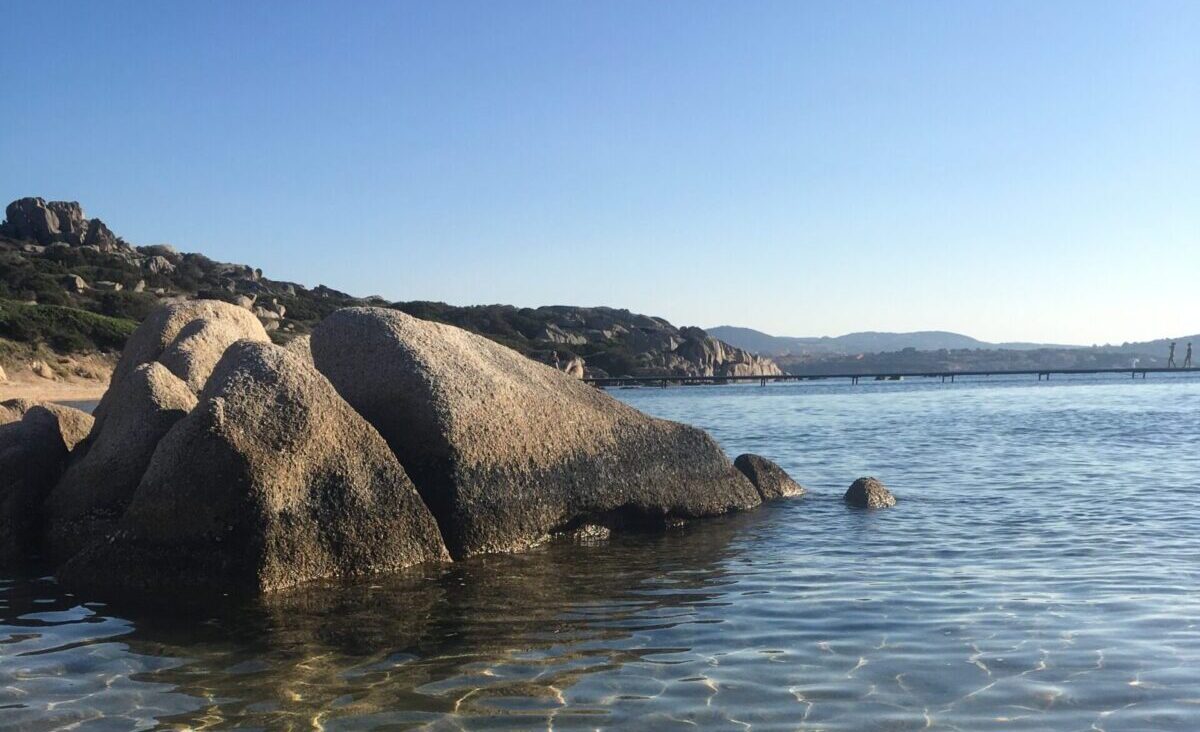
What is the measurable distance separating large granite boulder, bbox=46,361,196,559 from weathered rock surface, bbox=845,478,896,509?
29.2ft

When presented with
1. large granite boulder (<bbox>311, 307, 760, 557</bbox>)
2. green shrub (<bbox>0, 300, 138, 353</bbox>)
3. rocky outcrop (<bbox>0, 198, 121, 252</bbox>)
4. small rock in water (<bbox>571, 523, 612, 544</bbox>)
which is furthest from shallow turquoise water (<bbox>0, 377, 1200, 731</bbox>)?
rocky outcrop (<bbox>0, 198, 121, 252</bbox>)

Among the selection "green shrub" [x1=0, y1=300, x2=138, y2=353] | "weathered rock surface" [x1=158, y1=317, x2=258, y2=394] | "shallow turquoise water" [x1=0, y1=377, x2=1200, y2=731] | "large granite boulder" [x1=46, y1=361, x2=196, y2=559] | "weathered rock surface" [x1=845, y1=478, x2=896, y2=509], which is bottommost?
"shallow turquoise water" [x1=0, y1=377, x2=1200, y2=731]

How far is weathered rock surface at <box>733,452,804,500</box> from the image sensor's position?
15484 mm

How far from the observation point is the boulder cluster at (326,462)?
9.13m

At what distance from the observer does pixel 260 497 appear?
9.05 metres

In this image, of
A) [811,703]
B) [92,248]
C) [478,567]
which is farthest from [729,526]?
[92,248]

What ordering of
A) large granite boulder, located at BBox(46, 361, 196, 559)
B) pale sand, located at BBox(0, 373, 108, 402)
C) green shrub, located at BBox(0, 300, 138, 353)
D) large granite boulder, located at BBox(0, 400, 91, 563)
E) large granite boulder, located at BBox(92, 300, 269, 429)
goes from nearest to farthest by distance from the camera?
1. large granite boulder, located at BBox(46, 361, 196, 559)
2. large granite boulder, located at BBox(0, 400, 91, 563)
3. large granite boulder, located at BBox(92, 300, 269, 429)
4. pale sand, located at BBox(0, 373, 108, 402)
5. green shrub, located at BBox(0, 300, 138, 353)

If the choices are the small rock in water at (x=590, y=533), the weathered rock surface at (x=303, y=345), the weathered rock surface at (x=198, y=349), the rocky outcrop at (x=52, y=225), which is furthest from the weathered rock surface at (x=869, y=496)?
the rocky outcrop at (x=52, y=225)

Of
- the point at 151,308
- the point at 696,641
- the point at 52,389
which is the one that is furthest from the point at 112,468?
the point at 151,308

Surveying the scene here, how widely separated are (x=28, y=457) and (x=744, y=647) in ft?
26.2

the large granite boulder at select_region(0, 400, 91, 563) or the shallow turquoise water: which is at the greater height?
the large granite boulder at select_region(0, 400, 91, 563)

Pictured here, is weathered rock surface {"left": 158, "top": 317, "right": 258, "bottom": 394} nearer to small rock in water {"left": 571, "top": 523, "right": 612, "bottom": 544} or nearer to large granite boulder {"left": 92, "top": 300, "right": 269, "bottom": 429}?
large granite boulder {"left": 92, "top": 300, "right": 269, "bottom": 429}

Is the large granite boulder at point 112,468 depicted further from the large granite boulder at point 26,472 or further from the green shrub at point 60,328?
the green shrub at point 60,328

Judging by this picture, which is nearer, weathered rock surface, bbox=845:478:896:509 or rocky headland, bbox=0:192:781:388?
weathered rock surface, bbox=845:478:896:509
